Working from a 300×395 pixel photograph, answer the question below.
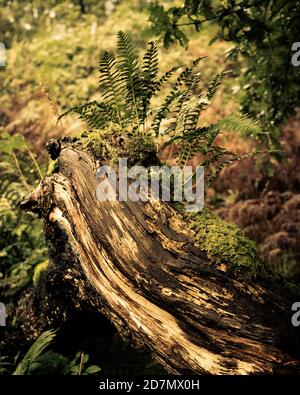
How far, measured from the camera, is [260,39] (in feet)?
11.3

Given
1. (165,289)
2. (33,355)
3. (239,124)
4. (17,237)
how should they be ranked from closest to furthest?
(165,289)
(239,124)
(33,355)
(17,237)

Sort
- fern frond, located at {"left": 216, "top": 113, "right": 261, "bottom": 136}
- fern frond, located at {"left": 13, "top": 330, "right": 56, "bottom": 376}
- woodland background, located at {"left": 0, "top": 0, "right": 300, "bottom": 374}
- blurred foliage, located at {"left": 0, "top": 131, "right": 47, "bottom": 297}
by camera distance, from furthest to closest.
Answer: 1. blurred foliage, located at {"left": 0, "top": 131, "right": 47, "bottom": 297}
2. woodland background, located at {"left": 0, "top": 0, "right": 300, "bottom": 374}
3. fern frond, located at {"left": 13, "top": 330, "right": 56, "bottom": 376}
4. fern frond, located at {"left": 216, "top": 113, "right": 261, "bottom": 136}

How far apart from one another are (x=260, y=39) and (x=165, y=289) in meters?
2.43

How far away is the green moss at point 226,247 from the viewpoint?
2318 millimetres

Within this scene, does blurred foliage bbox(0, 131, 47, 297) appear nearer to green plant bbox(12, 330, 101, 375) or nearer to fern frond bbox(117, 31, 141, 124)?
green plant bbox(12, 330, 101, 375)

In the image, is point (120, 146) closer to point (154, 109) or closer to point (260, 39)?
point (154, 109)

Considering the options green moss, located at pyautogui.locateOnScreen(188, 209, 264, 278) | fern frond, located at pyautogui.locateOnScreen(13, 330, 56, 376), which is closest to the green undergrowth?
green moss, located at pyautogui.locateOnScreen(188, 209, 264, 278)

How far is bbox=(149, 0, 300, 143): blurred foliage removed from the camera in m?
3.41
